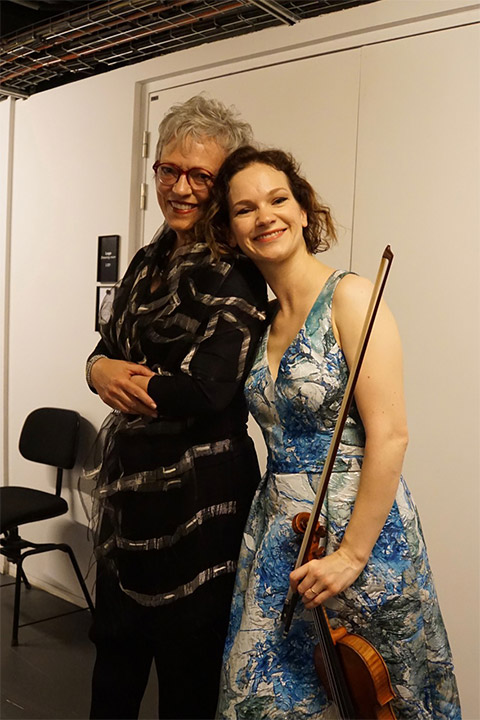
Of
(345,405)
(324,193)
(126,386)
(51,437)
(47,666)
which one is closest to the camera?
(345,405)

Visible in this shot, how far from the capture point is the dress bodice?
1332mm

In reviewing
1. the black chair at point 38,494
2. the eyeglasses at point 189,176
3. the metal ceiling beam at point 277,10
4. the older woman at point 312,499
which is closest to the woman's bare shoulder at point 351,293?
the older woman at point 312,499

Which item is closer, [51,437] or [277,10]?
[277,10]

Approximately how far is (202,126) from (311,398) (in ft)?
2.15

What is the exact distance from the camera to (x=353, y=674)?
48.8 inches

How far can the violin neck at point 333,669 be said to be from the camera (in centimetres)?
122

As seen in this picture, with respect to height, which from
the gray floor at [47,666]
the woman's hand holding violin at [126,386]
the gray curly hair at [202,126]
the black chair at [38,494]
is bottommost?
the gray floor at [47,666]

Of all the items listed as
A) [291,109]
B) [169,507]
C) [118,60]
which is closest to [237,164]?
[169,507]

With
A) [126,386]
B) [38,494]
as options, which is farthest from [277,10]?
[38,494]

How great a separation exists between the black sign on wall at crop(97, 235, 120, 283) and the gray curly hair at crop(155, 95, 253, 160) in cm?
151

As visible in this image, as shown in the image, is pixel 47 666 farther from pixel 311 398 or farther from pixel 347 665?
pixel 311 398

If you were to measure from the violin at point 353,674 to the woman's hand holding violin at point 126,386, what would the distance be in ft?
1.42

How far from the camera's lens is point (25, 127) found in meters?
3.58

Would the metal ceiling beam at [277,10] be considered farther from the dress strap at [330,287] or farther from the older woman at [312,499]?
the dress strap at [330,287]
